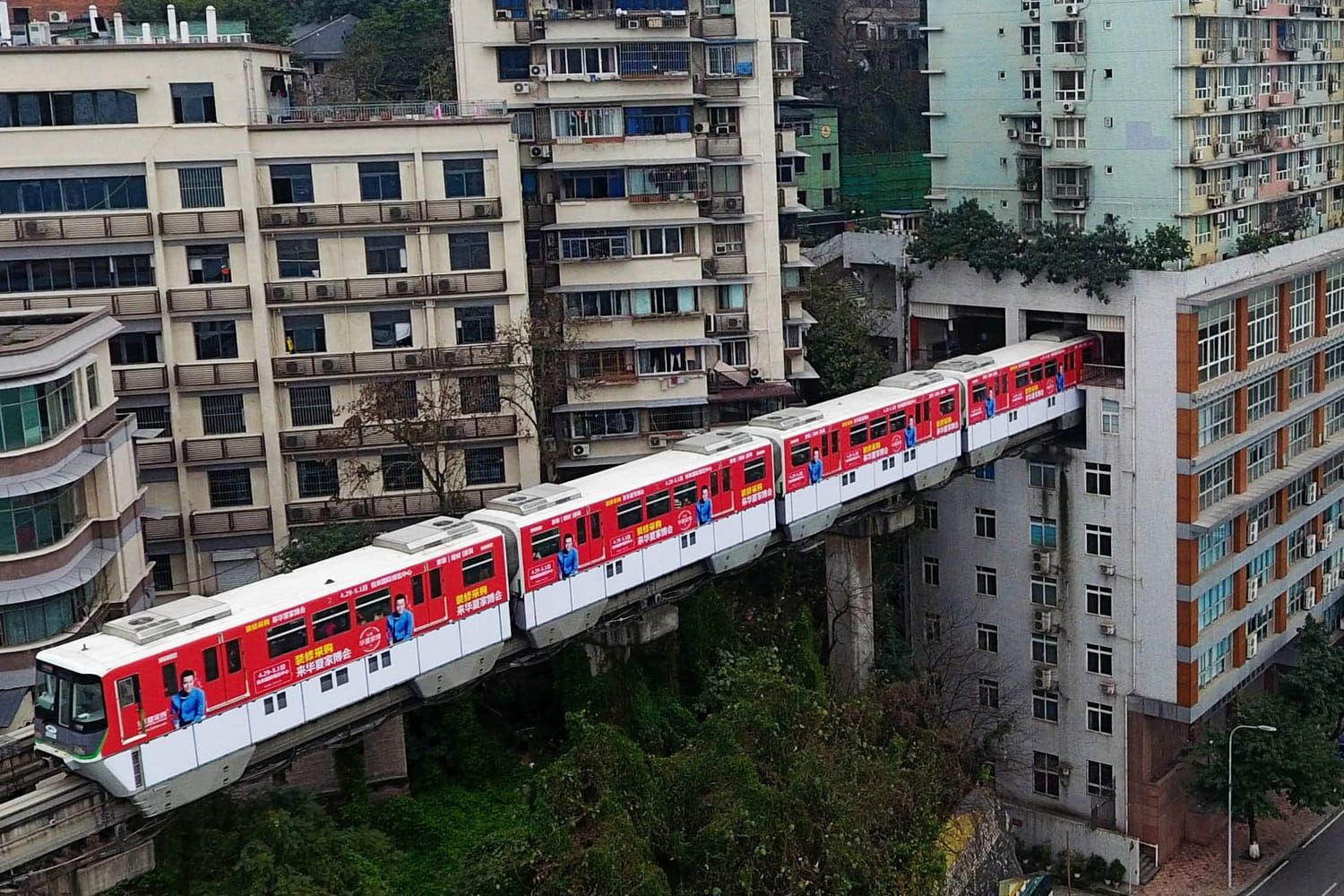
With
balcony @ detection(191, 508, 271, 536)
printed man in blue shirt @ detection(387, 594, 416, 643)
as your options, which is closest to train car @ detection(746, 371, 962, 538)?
printed man in blue shirt @ detection(387, 594, 416, 643)

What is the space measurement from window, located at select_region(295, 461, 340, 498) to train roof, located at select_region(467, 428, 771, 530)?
9.27m

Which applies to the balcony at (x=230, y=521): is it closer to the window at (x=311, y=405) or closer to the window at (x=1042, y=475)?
the window at (x=311, y=405)

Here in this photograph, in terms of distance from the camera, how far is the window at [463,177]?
38.5 metres

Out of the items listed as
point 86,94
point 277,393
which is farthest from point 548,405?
point 86,94

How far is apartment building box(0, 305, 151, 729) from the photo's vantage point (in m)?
28.1

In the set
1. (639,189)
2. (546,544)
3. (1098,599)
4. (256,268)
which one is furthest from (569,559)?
(1098,599)

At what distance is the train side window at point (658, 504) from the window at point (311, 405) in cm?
1118

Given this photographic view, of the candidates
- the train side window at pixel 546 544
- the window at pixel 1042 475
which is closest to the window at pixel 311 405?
the train side window at pixel 546 544

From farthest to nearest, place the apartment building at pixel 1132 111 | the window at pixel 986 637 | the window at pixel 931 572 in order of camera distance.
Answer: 1. the window at pixel 931 572
2. the window at pixel 986 637
3. the apartment building at pixel 1132 111

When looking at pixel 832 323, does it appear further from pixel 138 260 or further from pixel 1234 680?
pixel 138 260

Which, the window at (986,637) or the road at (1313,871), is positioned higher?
the window at (986,637)

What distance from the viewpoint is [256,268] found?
123ft

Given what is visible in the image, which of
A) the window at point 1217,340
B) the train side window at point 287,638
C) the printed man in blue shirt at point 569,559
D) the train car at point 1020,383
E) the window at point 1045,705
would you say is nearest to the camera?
the train side window at point 287,638

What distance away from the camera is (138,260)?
122ft
